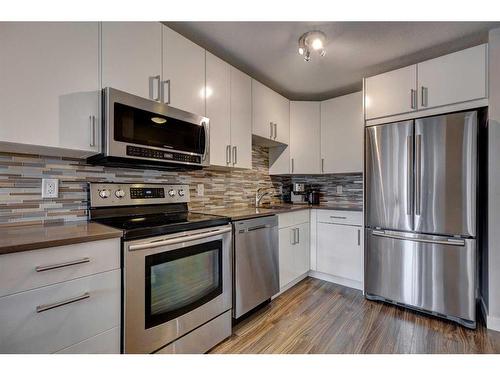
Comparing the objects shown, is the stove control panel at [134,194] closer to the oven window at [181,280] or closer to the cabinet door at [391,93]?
the oven window at [181,280]

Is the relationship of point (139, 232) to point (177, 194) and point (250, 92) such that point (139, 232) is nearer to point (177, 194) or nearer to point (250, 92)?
point (177, 194)

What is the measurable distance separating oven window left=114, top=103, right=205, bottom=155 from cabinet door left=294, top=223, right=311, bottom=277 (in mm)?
1490

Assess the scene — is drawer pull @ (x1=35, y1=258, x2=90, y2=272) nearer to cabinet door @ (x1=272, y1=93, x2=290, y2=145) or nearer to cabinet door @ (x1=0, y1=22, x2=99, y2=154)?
cabinet door @ (x1=0, y1=22, x2=99, y2=154)

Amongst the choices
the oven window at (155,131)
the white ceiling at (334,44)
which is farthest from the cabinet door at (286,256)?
the white ceiling at (334,44)

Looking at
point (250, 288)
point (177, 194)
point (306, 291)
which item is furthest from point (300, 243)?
point (177, 194)

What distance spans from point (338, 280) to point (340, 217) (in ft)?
2.40

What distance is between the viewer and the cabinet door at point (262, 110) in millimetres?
2521

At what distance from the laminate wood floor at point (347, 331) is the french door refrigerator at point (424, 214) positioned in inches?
5.7

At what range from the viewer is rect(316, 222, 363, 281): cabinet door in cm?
257

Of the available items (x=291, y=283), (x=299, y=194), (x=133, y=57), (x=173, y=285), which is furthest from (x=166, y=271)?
(x=299, y=194)

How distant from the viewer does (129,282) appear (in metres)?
1.22

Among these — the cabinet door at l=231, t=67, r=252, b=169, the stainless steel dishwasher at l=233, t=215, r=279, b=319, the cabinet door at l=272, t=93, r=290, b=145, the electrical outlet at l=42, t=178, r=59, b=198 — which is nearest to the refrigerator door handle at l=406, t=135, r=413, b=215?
the stainless steel dishwasher at l=233, t=215, r=279, b=319
